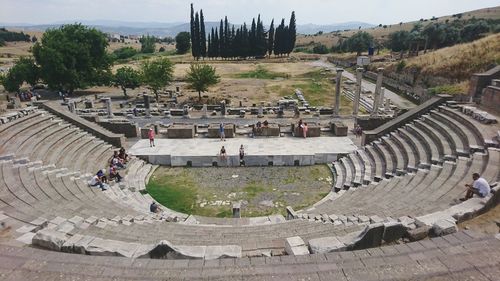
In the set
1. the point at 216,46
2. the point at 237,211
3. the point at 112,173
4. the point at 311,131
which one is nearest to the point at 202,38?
the point at 216,46

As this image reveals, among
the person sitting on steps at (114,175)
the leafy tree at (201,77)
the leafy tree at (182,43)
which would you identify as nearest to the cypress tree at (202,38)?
the leafy tree at (182,43)

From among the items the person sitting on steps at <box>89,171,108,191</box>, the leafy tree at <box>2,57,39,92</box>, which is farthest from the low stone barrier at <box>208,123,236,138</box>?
the leafy tree at <box>2,57,39,92</box>

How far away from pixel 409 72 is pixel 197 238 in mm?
43429

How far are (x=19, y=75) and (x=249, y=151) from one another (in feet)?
112

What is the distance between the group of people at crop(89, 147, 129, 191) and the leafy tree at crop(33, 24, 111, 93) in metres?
25.2

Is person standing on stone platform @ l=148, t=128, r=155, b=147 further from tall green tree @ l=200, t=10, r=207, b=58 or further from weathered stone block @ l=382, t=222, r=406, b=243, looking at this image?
tall green tree @ l=200, t=10, r=207, b=58

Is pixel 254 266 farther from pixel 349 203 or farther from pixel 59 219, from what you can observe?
pixel 349 203

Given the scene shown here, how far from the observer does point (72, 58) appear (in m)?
37.8

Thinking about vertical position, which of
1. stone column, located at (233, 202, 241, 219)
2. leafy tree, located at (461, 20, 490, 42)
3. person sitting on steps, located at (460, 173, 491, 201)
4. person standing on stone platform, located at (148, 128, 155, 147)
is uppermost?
leafy tree, located at (461, 20, 490, 42)

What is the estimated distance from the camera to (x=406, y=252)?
6.23 m

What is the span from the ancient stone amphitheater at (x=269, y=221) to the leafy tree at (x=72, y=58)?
21.5 m

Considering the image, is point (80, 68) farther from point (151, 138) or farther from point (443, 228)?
point (443, 228)

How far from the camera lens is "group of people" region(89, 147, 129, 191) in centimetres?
1420

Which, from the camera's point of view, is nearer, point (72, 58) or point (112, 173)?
point (112, 173)
